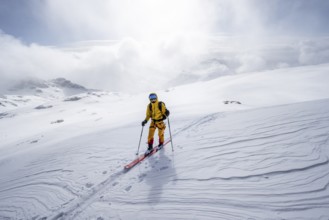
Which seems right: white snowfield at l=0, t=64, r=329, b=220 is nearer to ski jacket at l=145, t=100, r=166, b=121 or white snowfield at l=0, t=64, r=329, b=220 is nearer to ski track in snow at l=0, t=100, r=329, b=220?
ski track in snow at l=0, t=100, r=329, b=220

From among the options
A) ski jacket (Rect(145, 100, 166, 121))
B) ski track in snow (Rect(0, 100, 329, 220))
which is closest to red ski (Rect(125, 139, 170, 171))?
ski track in snow (Rect(0, 100, 329, 220))

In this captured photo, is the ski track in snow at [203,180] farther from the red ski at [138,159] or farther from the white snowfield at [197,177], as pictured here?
the red ski at [138,159]

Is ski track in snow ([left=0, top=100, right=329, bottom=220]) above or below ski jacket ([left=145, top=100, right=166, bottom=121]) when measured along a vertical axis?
below

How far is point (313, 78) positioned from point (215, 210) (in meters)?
34.1

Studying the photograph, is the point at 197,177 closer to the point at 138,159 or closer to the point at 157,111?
the point at 138,159

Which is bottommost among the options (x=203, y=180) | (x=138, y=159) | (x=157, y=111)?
(x=203, y=180)

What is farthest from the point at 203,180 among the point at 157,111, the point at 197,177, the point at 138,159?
the point at 157,111

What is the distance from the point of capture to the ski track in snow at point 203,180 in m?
4.16

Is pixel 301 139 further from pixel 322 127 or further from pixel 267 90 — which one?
pixel 267 90

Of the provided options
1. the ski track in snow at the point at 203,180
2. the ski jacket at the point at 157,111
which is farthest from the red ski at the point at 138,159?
the ski jacket at the point at 157,111

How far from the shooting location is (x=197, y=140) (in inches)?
328

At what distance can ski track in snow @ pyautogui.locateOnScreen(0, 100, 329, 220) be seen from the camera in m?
4.16

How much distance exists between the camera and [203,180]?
17.2 feet

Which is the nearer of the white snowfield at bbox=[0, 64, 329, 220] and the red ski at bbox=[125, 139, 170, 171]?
the white snowfield at bbox=[0, 64, 329, 220]
